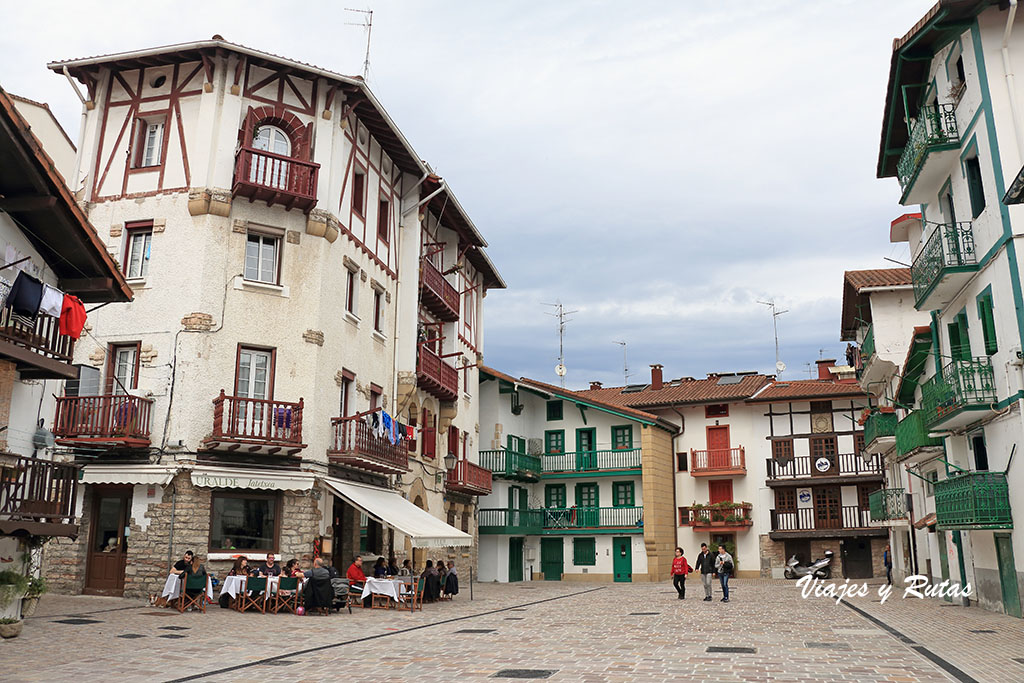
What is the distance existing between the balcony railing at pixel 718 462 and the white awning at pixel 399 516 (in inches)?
811

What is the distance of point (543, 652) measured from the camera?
12359mm

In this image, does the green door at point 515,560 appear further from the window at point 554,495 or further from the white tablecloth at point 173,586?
the white tablecloth at point 173,586

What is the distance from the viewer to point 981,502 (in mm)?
16703

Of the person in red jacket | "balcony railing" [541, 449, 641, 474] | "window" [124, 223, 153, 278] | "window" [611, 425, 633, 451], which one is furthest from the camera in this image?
"window" [611, 425, 633, 451]

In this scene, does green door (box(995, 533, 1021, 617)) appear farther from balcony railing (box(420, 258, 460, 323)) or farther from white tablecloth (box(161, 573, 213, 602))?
balcony railing (box(420, 258, 460, 323))

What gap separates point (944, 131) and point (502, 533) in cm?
2418

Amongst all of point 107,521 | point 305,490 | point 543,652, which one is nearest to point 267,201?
point 305,490

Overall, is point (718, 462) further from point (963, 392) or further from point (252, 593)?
point (252, 593)

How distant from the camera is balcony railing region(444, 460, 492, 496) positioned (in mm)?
31144

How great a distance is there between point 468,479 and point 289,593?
47.9 ft

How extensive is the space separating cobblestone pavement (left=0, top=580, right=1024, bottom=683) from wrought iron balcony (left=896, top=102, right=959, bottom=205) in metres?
9.70

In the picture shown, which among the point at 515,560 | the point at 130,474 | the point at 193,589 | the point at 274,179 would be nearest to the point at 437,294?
the point at 274,179

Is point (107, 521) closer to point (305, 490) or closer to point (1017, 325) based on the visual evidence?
point (305, 490)

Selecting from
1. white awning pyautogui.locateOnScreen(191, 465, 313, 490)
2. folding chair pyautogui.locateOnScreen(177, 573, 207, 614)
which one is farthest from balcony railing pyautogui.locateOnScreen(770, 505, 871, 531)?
folding chair pyautogui.locateOnScreen(177, 573, 207, 614)
